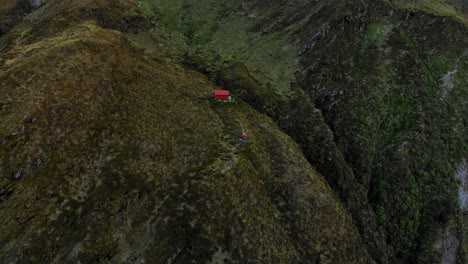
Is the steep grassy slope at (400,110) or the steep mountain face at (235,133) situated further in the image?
the steep grassy slope at (400,110)

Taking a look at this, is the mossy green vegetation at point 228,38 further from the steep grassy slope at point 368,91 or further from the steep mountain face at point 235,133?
the steep mountain face at point 235,133

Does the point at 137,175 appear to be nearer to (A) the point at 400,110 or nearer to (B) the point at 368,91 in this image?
(B) the point at 368,91

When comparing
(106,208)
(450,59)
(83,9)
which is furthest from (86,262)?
(450,59)

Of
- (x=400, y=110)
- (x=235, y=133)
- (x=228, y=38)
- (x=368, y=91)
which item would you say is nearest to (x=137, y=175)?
(x=235, y=133)

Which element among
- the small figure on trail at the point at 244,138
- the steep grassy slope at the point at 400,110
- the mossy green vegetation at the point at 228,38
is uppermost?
the small figure on trail at the point at 244,138

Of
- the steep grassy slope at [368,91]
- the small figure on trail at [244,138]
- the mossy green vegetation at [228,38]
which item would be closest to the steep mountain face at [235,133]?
the steep grassy slope at [368,91]

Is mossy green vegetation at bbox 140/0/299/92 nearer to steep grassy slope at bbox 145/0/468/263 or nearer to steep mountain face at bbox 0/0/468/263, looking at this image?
steep grassy slope at bbox 145/0/468/263

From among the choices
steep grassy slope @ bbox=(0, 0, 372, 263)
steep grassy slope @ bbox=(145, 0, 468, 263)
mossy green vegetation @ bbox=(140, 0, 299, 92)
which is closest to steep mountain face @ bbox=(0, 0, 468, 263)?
steep grassy slope @ bbox=(0, 0, 372, 263)
